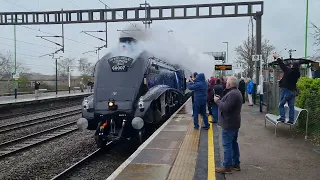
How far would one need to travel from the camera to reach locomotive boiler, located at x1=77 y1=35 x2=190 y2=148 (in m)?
9.20

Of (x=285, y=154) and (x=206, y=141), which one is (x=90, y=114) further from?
(x=285, y=154)

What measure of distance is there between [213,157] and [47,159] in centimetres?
499

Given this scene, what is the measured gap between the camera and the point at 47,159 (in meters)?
9.26

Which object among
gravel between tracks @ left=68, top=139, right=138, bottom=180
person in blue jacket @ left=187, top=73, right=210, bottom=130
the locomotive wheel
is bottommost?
gravel between tracks @ left=68, top=139, right=138, bottom=180

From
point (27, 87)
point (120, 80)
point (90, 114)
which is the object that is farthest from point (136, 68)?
point (27, 87)

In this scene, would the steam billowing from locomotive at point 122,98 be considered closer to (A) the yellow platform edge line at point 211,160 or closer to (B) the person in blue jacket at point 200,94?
(B) the person in blue jacket at point 200,94

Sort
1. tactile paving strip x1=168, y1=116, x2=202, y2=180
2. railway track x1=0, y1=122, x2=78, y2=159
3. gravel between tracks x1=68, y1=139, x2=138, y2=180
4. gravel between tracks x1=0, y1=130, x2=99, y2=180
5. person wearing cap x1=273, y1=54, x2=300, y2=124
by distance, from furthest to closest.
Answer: railway track x1=0, y1=122, x2=78, y2=159 → person wearing cap x1=273, y1=54, x2=300, y2=124 → gravel between tracks x1=0, y1=130, x2=99, y2=180 → gravel between tracks x1=68, y1=139, x2=138, y2=180 → tactile paving strip x1=168, y1=116, x2=202, y2=180

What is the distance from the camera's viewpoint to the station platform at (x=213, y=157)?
5699 mm

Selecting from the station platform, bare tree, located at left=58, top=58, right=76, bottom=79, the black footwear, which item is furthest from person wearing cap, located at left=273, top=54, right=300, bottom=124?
bare tree, located at left=58, top=58, right=76, bottom=79

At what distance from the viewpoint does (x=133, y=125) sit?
29.0ft

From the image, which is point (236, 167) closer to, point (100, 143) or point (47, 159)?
point (100, 143)

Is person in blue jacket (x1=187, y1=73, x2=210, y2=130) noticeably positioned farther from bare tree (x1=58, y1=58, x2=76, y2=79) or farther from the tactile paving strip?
bare tree (x1=58, y1=58, x2=76, y2=79)

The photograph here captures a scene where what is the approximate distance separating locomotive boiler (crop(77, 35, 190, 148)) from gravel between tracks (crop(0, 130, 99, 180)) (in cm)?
102

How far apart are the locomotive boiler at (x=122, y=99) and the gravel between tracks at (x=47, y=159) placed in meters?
1.02
